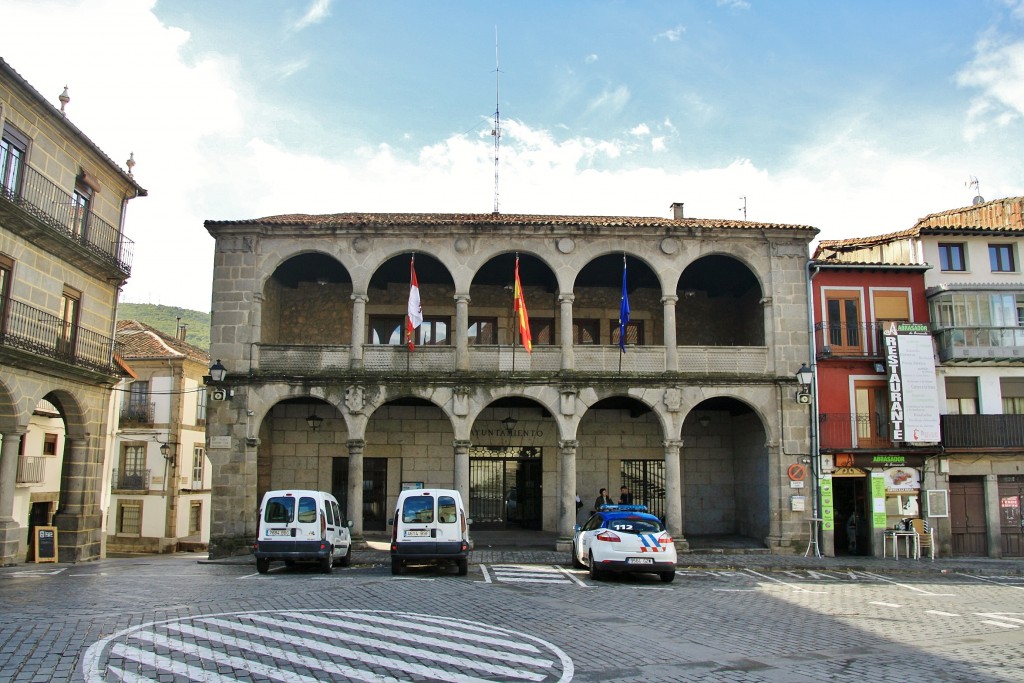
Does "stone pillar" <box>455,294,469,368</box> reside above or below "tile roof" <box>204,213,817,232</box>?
below

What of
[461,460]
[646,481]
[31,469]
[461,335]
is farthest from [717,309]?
[31,469]

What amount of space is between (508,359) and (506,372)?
0.44 m

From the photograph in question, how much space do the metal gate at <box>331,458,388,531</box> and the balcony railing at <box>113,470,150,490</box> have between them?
640 inches

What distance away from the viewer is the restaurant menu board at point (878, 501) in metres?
23.0

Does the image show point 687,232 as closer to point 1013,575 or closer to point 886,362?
point 886,362

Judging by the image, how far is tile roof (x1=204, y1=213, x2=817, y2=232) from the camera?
76.1 ft

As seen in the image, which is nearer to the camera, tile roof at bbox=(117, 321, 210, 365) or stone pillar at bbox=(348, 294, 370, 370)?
stone pillar at bbox=(348, 294, 370, 370)

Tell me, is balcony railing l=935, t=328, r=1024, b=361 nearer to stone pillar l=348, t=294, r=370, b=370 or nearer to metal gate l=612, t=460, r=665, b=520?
metal gate l=612, t=460, r=665, b=520

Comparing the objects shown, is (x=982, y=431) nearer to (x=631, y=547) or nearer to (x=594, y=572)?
(x=631, y=547)

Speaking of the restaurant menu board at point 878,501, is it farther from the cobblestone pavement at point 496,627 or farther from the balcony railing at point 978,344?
the cobblestone pavement at point 496,627

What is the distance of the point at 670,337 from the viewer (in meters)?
23.5

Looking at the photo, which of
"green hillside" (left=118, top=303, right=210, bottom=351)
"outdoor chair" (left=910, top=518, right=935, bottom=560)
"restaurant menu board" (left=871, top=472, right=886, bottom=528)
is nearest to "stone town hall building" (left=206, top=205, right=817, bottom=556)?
"restaurant menu board" (left=871, top=472, right=886, bottom=528)

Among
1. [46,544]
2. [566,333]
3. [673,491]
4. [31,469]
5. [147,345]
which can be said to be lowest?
[46,544]

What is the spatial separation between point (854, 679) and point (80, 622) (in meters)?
9.42
